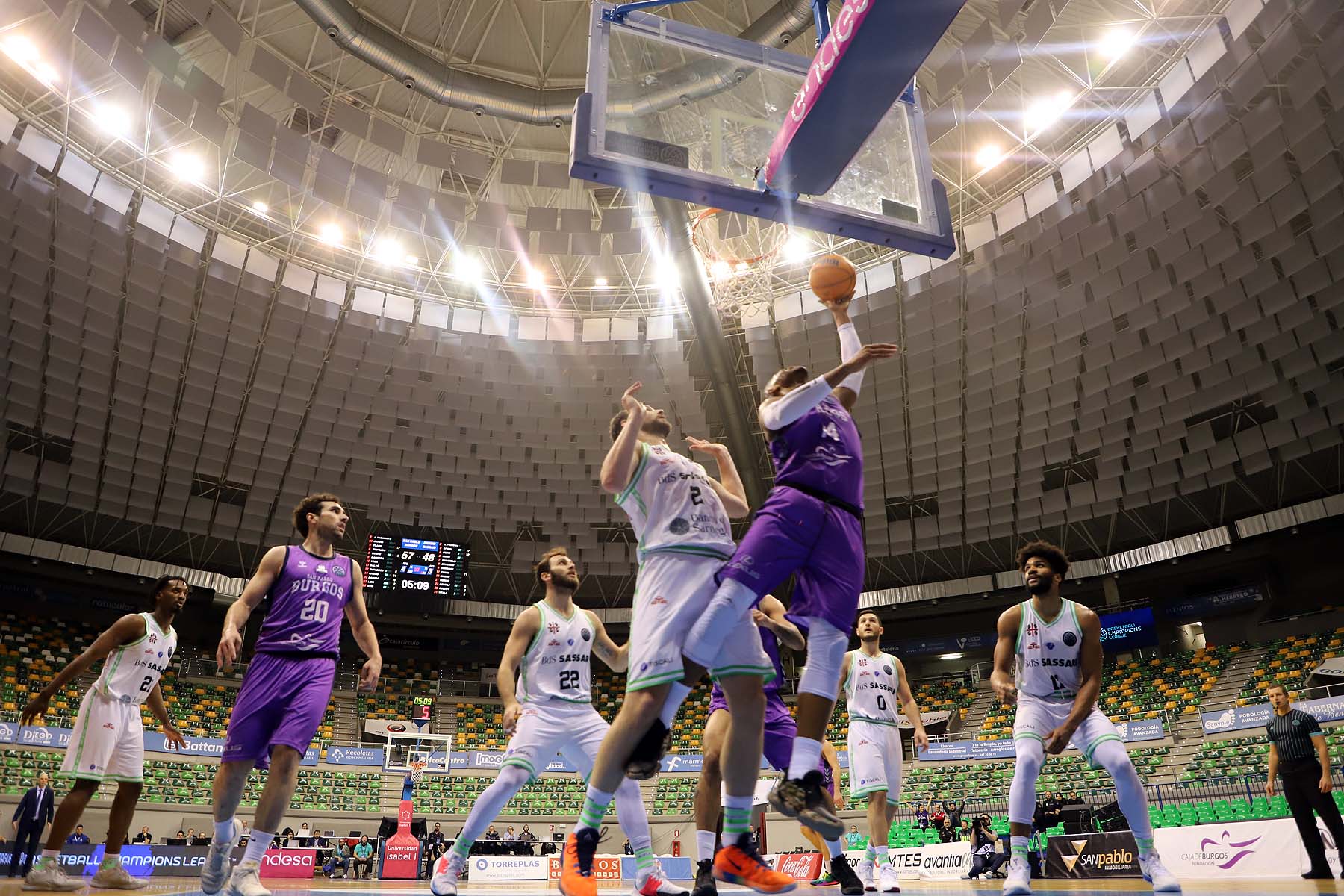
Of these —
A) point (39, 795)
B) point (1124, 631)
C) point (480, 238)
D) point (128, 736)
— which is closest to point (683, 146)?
point (128, 736)

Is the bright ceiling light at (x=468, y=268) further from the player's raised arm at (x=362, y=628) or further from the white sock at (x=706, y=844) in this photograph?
the white sock at (x=706, y=844)

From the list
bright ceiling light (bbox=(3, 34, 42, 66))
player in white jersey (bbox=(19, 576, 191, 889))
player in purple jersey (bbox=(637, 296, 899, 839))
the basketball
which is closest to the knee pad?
player in purple jersey (bbox=(637, 296, 899, 839))

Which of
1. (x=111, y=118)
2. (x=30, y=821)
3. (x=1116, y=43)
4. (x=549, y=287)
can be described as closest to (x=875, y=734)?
(x=30, y=821)

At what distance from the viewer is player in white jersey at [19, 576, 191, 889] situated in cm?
573

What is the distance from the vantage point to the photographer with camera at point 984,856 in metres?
12.7

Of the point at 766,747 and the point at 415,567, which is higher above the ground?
the point at 415,567

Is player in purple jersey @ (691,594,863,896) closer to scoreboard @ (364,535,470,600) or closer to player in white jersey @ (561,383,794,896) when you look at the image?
player in white jersey @ (561,383,794,896)

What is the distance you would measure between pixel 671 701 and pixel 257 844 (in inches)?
96.2

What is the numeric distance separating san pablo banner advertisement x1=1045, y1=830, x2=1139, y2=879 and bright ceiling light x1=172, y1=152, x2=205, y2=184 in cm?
2197

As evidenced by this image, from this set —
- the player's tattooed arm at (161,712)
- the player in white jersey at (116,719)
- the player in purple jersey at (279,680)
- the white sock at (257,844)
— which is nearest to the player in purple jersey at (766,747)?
the player in purple jersey at (279,680)

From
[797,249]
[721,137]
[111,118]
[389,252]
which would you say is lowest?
[721,137]

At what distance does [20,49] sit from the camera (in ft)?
56.6

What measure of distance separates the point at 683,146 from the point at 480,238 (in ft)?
57.7

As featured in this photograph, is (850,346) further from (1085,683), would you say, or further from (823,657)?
(1085,683)
